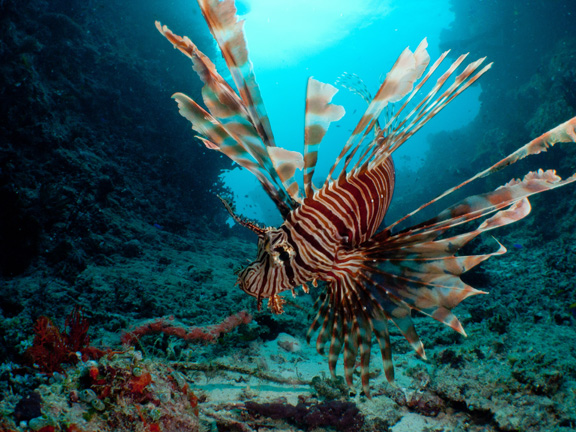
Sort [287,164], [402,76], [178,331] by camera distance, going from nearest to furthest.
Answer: [402,76], [287,164], [178,331]

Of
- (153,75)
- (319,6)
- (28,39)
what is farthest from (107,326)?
(319,6)

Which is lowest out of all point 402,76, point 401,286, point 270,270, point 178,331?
point 178,331

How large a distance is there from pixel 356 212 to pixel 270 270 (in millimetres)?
660

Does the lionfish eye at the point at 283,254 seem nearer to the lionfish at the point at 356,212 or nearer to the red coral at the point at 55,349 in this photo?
the lionfish at the point at 356,212

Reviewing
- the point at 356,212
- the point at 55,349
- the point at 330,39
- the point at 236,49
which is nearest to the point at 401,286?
the point at 356,212

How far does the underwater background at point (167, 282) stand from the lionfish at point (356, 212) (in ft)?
3.45

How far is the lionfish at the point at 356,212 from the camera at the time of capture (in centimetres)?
150

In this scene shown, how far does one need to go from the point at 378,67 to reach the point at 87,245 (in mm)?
75513

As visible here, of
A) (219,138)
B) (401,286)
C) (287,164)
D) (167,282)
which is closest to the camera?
(287,164)

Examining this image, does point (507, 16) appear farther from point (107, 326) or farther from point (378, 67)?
point (378, 67)

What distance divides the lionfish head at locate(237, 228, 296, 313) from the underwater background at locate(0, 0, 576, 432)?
0.93 meters

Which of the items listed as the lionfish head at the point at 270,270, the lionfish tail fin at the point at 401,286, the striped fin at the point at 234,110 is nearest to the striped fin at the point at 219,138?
the striped fin at the point at 234,110

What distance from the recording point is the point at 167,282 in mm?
5863

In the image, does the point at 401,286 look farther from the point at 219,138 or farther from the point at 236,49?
the point at 236,49
